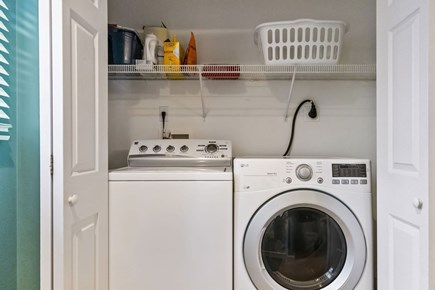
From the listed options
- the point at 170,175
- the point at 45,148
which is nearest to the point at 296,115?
the point at 170,175

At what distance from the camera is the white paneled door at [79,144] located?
1079 mm

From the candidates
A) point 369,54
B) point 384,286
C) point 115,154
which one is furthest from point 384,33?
point 115,154

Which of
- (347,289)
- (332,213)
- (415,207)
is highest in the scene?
(415,207)

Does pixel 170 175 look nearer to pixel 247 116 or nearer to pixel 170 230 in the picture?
pixel 170 230

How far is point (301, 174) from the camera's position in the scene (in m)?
1.52

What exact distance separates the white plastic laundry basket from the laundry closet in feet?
1.09

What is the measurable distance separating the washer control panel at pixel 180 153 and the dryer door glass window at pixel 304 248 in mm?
476

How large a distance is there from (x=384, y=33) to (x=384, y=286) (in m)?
1.12

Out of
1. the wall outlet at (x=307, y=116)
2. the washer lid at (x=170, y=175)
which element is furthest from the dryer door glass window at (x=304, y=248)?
the wall outlet at (x=307, y=116)

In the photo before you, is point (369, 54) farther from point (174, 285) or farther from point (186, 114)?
point (174, 285)

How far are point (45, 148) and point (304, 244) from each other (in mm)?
1271

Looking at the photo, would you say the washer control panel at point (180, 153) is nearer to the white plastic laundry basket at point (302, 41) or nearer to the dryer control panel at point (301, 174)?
the dryer control panel at point (301, 174)

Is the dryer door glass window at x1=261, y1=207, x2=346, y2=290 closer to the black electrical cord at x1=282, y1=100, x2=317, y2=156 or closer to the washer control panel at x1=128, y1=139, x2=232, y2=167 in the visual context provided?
the washer control panel at x1=128, y1=139, x2=232, y2=167

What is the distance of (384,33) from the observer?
135 cm
